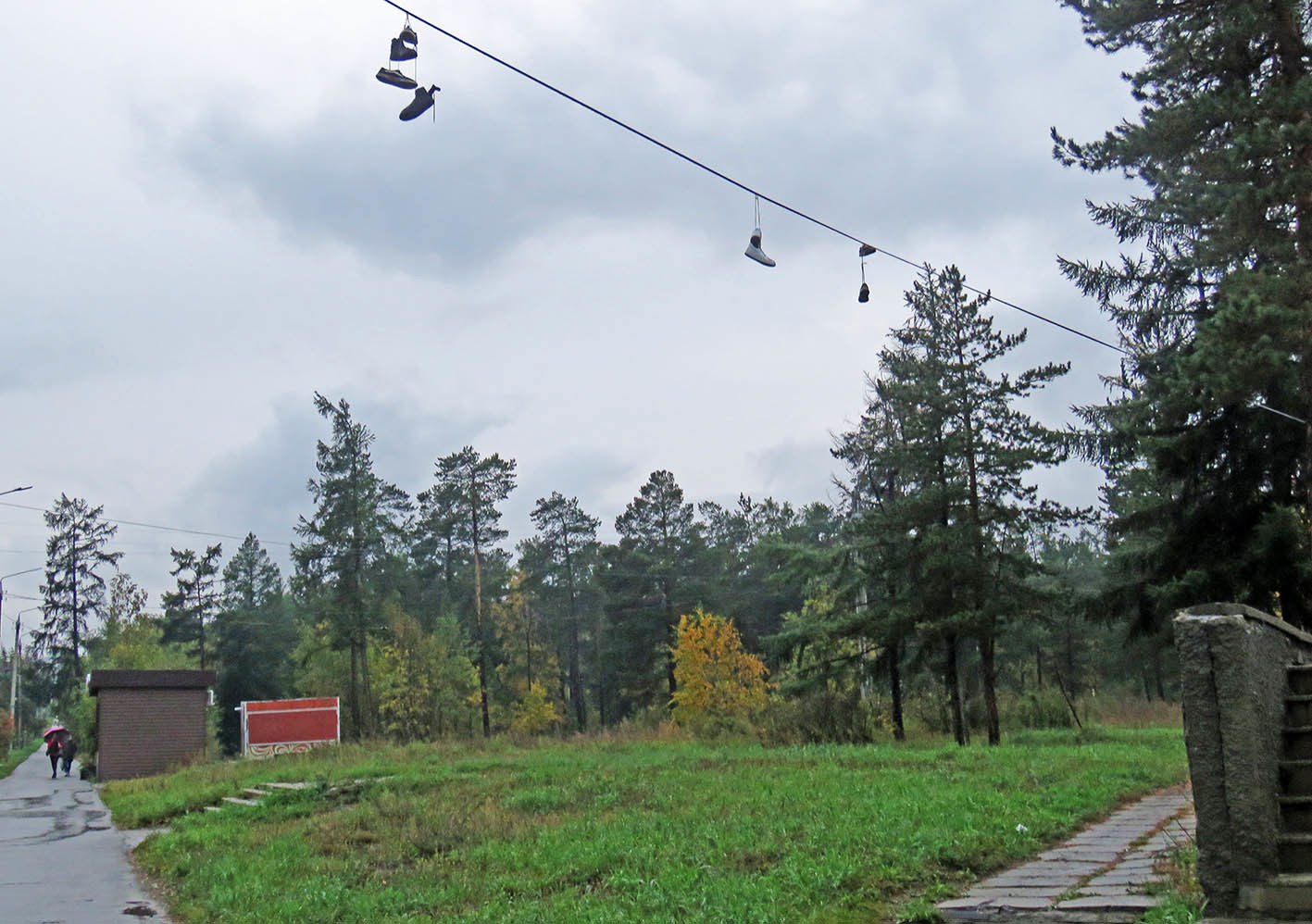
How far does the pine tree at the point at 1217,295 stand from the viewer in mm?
13070

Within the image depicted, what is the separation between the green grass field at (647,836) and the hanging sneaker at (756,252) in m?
5.17

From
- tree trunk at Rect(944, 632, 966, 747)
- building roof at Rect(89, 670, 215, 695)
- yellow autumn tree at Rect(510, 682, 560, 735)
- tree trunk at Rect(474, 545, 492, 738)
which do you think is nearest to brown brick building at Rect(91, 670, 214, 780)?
building roof at Rect(89, 670, 215, 695)

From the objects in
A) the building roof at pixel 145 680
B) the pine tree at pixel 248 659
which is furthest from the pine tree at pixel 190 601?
the building roof at pixel 145 680

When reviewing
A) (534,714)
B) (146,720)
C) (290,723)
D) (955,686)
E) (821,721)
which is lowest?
(534,714)

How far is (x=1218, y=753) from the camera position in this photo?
502 centimetres

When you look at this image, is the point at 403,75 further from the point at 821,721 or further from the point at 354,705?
the point at 354,705

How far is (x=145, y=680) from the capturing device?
31.1 meters

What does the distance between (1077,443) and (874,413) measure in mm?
9784

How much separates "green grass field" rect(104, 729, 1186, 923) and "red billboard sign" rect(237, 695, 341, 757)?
16.0m

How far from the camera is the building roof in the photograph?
3072cm

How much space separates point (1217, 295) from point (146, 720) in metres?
28.4

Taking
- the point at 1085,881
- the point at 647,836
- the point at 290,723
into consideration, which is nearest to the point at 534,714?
the point at 290,723

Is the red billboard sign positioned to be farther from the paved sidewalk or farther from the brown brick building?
the paved sidewalk

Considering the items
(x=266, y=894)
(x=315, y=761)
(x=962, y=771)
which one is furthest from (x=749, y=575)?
(x=266, y=894)
